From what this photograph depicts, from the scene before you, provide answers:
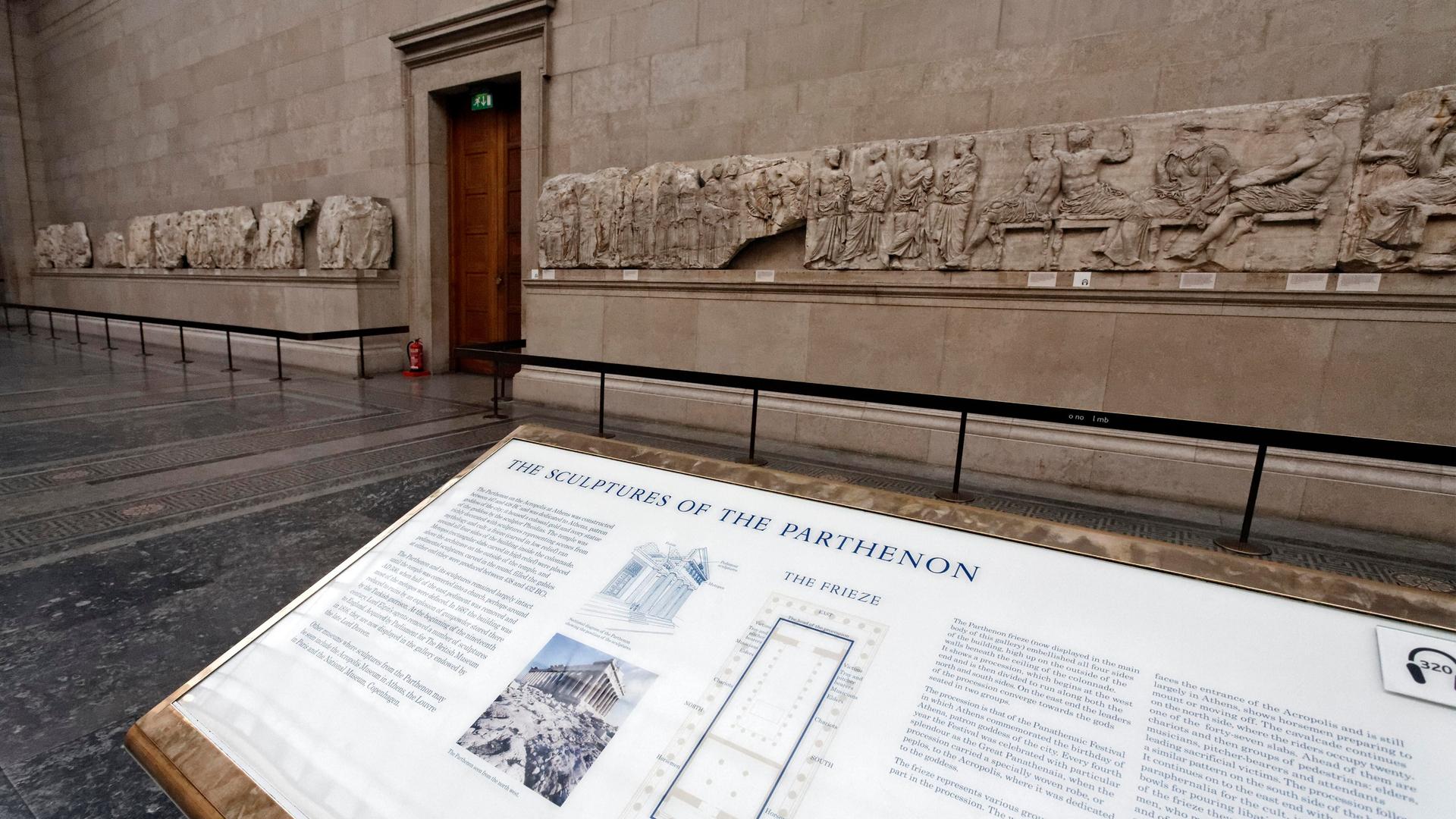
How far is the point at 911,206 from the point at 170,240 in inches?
504

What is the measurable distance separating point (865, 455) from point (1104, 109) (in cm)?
292

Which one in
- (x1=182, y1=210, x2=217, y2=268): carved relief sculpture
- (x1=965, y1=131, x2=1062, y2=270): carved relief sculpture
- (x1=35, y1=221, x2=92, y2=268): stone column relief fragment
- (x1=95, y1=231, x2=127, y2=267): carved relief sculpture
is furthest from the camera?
(x1=35, y1=221, x2=92, y2=268): stone column relief fragment

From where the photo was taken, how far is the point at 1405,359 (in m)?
3.78

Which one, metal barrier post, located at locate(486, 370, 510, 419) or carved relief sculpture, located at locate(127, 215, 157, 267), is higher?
carved relief sculpture, located at locate(127, 215, 157, 267)

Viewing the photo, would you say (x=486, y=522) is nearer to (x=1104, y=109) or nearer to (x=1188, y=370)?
(x=1188, y=370)

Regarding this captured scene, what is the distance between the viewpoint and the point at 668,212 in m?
6.05

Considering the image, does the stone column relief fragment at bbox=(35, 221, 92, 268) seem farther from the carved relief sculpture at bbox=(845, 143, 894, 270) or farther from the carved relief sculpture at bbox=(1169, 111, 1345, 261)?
the carved relief sculpture at bbox=(1169, 111, 1345, 261)

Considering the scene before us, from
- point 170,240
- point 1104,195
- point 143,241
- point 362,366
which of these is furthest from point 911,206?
point 143,241

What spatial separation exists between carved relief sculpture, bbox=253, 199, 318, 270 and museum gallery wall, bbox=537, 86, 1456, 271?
241 inches

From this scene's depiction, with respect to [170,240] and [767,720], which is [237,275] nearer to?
[170,240]

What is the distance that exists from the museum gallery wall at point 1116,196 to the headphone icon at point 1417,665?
3939 mm

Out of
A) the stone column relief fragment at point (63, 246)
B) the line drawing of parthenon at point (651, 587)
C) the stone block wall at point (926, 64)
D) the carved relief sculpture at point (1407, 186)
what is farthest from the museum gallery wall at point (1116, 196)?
the stone column relief fragment at point (63, 246)

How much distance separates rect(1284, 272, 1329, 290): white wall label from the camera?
12.7ft

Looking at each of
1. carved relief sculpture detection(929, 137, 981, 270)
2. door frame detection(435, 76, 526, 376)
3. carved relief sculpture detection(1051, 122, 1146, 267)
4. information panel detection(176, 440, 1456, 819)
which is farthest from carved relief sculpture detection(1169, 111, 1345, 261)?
door frame detection(435, 76, 526, 376)
